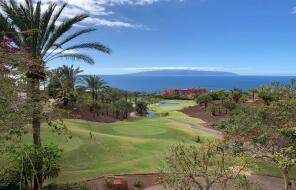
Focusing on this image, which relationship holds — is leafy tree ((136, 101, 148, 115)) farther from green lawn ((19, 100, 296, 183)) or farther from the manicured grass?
green lawn ((19, 100, 296, 183))

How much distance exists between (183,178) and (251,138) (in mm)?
4486

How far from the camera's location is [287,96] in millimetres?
14273

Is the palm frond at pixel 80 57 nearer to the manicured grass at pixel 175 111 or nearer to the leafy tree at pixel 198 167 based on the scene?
the leafy tree at pixel 198 167

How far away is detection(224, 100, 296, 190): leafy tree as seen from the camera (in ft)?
37.8

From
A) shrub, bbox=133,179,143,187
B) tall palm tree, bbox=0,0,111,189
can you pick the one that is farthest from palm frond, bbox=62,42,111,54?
shrub, bbox=133,179,143,187

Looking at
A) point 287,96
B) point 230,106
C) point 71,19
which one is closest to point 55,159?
point 71,19

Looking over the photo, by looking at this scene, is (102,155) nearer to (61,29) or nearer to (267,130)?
(61,29)

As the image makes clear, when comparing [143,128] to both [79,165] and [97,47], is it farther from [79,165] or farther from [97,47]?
[97,47]

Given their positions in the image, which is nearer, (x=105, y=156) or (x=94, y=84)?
(x=105, y=156)

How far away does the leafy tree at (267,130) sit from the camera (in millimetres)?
11510

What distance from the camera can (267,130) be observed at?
12.0 metres

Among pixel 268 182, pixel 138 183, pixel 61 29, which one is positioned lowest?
pixel 268 182

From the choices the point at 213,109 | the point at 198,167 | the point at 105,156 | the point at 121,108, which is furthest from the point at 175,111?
the point at 198,167

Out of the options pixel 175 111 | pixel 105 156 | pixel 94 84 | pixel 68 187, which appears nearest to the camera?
pixel 68 187
